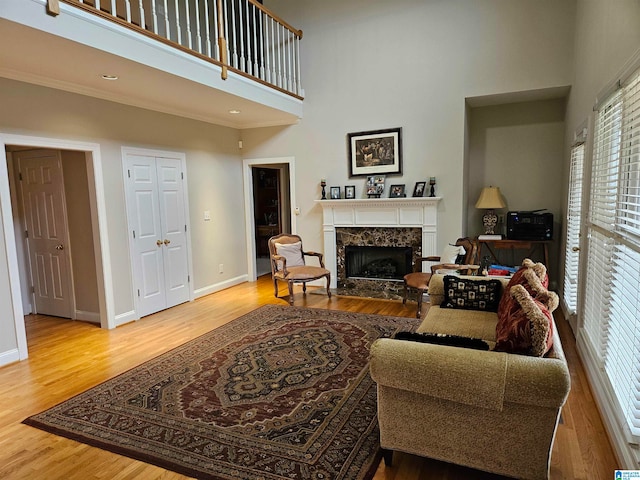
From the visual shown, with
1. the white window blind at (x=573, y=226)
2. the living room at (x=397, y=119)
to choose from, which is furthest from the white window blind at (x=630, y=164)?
the white window blind at (x=573, y=226)

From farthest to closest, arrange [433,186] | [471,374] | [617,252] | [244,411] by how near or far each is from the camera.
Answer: [433,186]
[244,411]
[617,252]
[471,374]

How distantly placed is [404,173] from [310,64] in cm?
215

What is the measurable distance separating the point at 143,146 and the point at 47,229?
4.96ft

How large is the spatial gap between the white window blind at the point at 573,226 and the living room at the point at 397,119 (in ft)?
1.32

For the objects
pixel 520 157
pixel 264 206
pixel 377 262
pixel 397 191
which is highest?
pixel 520 157

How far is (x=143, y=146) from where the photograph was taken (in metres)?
4.75

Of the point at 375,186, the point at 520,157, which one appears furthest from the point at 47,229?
the point at 520,157

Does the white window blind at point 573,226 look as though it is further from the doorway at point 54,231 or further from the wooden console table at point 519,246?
the doorway at point 54,231

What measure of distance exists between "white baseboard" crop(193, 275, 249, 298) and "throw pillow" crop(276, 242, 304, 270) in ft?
3.91

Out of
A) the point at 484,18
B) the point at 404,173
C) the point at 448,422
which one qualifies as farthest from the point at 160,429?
the point at 484,18

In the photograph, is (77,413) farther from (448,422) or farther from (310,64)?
(310,64)

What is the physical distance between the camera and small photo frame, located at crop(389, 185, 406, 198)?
538cm

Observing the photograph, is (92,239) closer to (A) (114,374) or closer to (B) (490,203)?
(A) (114,374)

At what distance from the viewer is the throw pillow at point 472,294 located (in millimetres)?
3219
